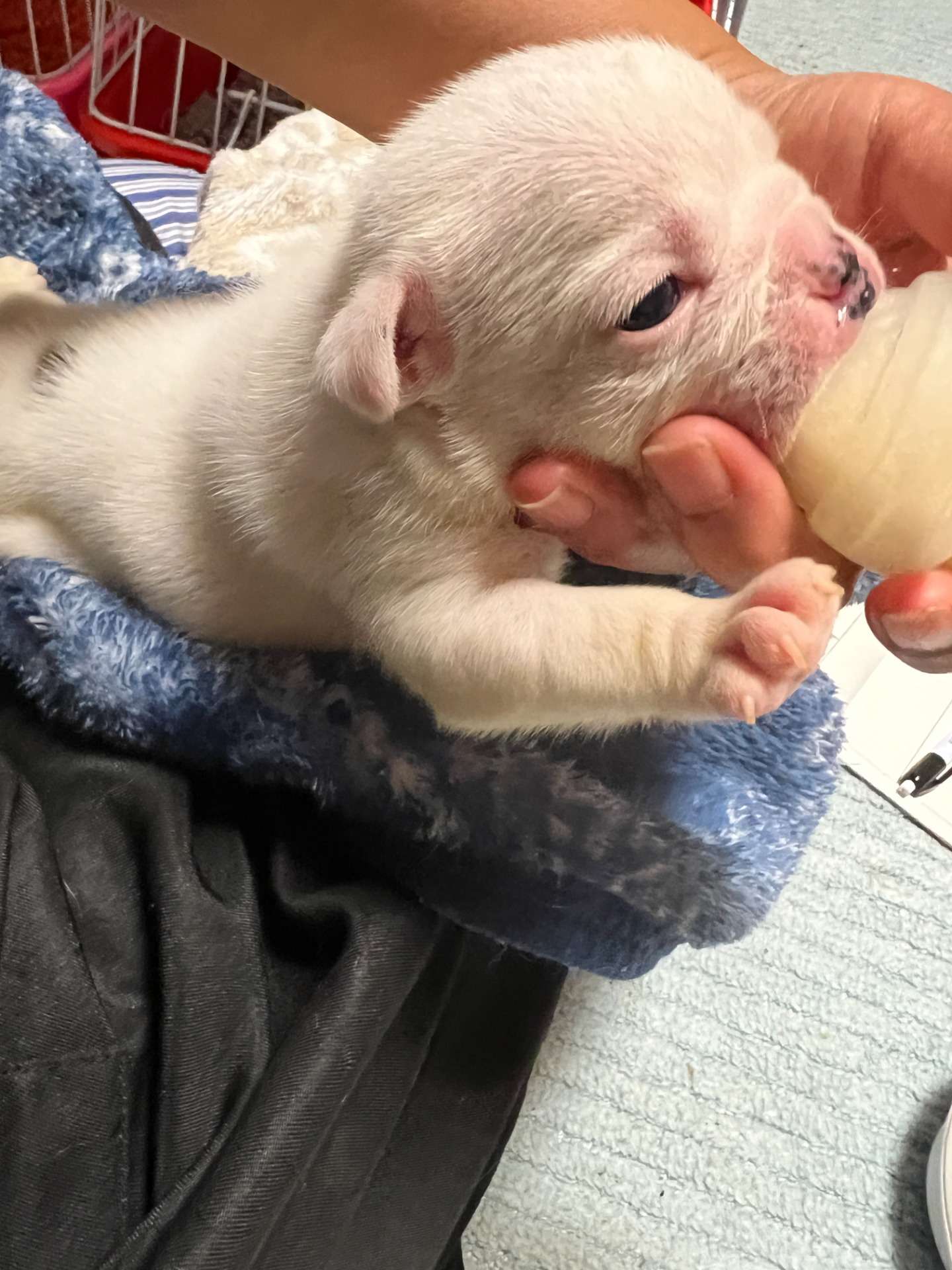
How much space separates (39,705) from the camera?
101 cm

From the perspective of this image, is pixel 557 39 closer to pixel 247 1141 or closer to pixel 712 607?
pixel 712 607

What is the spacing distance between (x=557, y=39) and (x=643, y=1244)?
1.41 m

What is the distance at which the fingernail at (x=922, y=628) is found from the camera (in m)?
0.71

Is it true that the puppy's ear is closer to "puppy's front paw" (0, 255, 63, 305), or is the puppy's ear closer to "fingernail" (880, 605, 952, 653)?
"fingernail" (880, 605, 952, 653)

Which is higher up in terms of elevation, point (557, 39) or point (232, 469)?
point (557, 39)

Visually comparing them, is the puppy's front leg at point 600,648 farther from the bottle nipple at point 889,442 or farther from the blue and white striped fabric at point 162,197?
the blue and white striped fabric at point 162,197

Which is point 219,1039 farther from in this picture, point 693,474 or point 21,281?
point 21,281

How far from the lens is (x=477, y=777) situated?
953mm

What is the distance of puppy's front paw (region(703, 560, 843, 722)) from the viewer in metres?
0.66

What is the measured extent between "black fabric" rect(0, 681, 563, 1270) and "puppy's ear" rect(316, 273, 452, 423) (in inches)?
17.5

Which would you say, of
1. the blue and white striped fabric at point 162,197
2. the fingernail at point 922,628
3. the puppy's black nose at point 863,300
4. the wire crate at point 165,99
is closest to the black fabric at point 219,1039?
the fingernail at point 922,628

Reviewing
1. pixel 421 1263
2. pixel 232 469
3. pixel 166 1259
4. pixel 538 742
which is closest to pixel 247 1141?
pixel 166 1259

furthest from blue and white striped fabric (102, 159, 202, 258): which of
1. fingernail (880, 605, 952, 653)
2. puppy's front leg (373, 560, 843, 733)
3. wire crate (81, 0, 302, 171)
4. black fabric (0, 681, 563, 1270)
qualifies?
fingernail (880, 605, 952, 653)

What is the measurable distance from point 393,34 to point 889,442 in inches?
34.6
